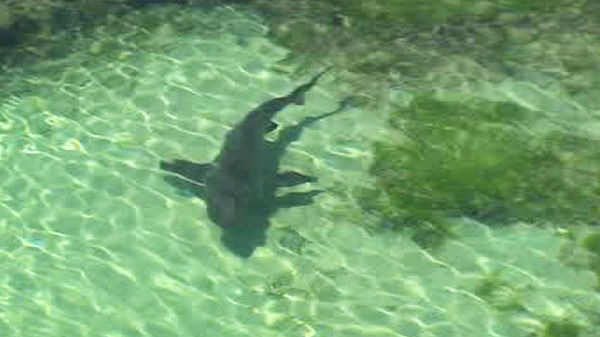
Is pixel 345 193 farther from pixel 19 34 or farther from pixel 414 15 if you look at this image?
pixel 19 34

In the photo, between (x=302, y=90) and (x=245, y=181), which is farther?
(x=302, y=90)

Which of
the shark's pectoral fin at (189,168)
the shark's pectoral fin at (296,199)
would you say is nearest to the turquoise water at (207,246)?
the shark's pectoral fin at (296,199)

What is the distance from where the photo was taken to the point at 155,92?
10.9m

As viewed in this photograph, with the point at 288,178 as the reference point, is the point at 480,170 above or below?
above

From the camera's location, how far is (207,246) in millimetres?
8727

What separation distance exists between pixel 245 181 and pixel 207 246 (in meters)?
0.69

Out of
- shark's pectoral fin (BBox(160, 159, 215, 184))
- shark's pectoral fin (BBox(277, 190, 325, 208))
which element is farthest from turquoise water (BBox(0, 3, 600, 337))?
shark's pectoral fin (BBox(160, 159, 215, 184))

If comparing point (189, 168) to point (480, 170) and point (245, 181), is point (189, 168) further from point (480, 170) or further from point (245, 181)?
point (480, 170)

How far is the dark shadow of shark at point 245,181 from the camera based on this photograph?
851cm

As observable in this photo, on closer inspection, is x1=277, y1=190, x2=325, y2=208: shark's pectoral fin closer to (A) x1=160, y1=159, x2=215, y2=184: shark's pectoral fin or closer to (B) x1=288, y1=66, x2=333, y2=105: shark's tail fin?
(A) x1=160, y1=159, x2=215, y2=184: shark's pectoral fin

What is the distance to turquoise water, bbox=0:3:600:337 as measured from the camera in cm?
805

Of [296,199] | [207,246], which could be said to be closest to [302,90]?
[296,199]

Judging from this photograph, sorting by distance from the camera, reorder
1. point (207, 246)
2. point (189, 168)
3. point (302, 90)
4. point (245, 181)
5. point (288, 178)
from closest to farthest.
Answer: point (245, 181)
point (207, 246)
point (288, 178)
point (189, 168)
point (302, 90)

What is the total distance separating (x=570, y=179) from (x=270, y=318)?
322cm
